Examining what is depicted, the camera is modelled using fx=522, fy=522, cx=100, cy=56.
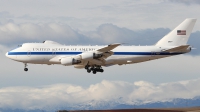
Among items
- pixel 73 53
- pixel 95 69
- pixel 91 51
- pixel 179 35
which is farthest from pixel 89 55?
pixel 179 35

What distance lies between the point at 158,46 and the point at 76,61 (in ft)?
62.5

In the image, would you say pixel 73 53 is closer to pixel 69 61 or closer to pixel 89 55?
pixel 69 61

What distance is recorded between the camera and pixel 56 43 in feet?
391

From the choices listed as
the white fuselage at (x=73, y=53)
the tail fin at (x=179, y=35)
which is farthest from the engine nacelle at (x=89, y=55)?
the tail fin at (x=179, y=35)

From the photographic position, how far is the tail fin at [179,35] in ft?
388

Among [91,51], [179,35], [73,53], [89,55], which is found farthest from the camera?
[179,35]

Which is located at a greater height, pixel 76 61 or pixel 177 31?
pixel 177 31

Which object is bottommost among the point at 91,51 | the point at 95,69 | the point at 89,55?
the point at 95,69

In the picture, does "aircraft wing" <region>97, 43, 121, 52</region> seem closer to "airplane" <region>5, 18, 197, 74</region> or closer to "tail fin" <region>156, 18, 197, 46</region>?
"airplane" <region>5, 18, 197, 74</region>

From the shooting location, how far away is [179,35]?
120 m

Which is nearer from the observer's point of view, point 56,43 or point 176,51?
point 176,51

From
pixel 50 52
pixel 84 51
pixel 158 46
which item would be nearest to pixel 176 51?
pixel 158 46

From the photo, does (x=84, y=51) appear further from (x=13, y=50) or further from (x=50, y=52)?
(x=13, y=50)

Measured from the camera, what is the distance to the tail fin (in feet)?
388
